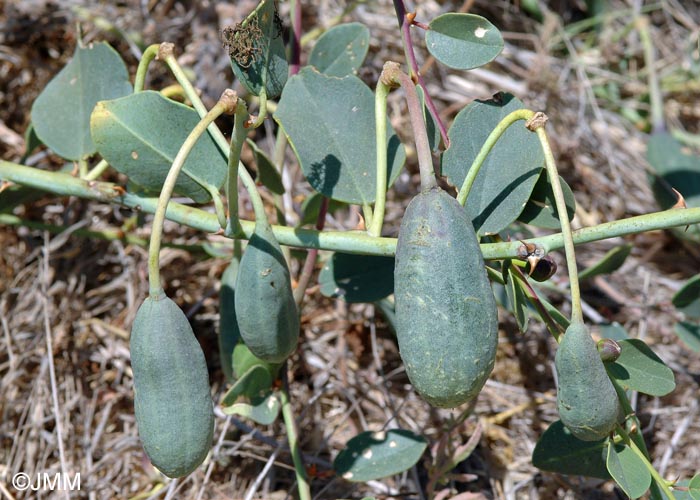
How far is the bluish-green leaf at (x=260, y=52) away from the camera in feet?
2.68

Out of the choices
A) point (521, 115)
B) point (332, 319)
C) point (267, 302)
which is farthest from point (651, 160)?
point (267, 302)

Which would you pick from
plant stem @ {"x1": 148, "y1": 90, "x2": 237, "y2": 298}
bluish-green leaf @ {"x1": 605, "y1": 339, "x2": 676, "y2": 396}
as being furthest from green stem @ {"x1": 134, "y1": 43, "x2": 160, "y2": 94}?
bluish-green leaf @ {"x1": 605, "y1": 339, "x2": 676, "y2": 396}

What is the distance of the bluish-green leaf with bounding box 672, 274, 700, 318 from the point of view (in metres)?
1.15

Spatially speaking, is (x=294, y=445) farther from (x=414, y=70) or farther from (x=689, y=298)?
(x=689, y=298)

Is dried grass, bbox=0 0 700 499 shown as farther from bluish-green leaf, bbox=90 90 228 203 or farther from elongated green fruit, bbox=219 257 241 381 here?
bluish-green leaf, bbox=90 90 228 203

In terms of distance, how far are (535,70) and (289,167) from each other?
2.06 ft

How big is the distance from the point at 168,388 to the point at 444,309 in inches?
11.0

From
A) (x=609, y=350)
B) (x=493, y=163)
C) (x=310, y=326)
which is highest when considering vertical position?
(x=493, y=163)

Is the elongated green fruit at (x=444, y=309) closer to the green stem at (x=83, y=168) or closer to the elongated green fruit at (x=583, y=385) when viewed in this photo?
the elongated green fruit at (x=583, y=385)

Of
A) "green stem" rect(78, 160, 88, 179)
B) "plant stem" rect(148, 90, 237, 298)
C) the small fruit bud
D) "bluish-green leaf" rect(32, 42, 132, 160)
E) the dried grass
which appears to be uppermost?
"plant stem" rect(148, 90, 237, 298)

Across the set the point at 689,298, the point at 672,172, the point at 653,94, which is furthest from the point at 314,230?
the point at 653,94

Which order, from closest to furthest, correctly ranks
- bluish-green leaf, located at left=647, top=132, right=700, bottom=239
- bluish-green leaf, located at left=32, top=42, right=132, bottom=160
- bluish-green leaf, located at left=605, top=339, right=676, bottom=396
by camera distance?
bluish-green leaf, located at left=605, top=339, right=676, bottom=396 → bluish-green leaf, located at left=32, top=42, right=132, bottom=160 → bluish-green leaf, located at left=647, top=132, right=700, bottom=239

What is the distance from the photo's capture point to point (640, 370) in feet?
3.01

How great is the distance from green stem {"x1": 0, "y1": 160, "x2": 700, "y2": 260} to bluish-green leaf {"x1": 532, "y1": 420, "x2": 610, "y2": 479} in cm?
28
